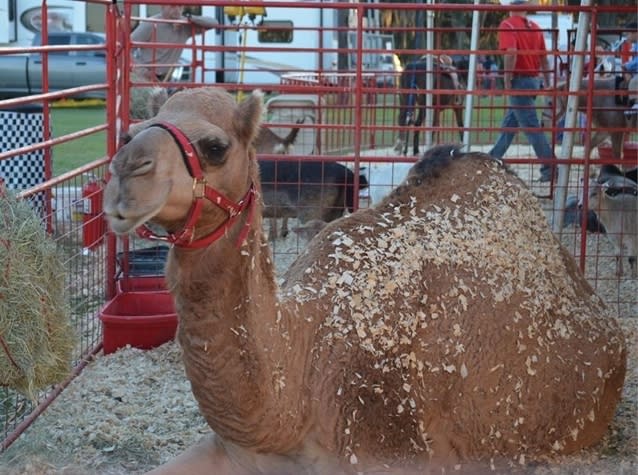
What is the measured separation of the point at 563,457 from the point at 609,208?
466 cm

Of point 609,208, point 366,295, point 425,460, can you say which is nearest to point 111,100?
point 366,295

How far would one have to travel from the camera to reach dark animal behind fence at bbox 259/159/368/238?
376 inches

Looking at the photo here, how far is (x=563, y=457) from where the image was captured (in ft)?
15.6

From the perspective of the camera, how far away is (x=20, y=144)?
26.0 ft

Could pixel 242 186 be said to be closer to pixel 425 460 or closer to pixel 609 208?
pixel 425 460

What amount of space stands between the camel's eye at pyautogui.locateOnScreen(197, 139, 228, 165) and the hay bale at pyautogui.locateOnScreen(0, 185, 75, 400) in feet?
4.09

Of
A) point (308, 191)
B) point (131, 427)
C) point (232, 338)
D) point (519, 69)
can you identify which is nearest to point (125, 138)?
point (232, 338)

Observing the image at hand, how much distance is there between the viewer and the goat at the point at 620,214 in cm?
871

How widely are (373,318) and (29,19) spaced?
24242 mm

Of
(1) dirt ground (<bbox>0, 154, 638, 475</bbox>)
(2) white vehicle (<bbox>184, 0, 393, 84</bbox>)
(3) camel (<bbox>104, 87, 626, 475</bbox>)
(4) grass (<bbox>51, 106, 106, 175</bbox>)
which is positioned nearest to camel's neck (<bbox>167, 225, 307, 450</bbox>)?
(3) camel (<bbox>104, 87, 626, 475</bbox>)

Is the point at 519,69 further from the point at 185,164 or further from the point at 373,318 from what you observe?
the point at 185,164

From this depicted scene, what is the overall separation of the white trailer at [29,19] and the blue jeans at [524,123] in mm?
14293

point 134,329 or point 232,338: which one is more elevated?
point 232,338

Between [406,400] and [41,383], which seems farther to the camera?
[41,383]
